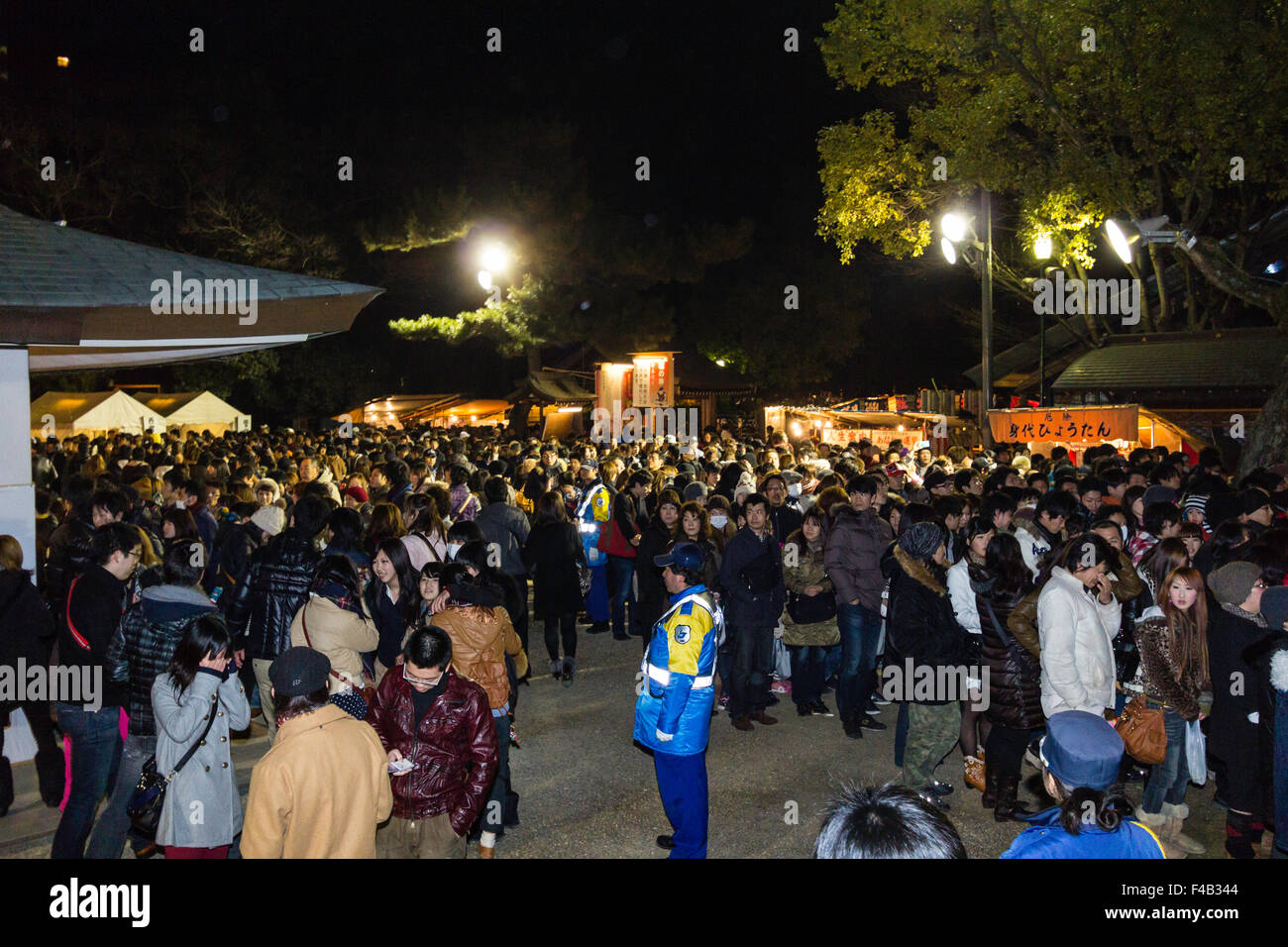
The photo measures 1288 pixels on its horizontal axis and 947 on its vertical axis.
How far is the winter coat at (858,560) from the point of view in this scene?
6.35 metres

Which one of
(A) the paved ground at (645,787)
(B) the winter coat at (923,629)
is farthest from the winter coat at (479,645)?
(B) the winter coat at (923,629)

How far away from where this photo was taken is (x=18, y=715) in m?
5.74

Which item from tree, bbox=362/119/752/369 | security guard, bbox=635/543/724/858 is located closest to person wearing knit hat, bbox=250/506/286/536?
security guard, bbox=635/543/724/858

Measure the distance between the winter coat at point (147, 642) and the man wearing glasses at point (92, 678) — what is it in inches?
6.2

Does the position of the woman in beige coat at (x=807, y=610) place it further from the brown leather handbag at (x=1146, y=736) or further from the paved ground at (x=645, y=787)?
the brown leather handbag at (x=1146, y=736)

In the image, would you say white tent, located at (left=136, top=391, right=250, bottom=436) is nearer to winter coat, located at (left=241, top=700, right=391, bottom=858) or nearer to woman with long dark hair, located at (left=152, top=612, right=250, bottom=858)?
woman with long dark hair, located at (left=152, top=612, right=250, bottom=858)

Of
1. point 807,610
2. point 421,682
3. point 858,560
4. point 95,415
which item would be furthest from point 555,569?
point 95,415

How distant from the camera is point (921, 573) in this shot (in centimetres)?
520

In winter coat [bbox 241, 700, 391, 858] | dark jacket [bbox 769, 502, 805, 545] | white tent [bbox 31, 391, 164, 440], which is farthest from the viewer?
white tent [bbox 31, 391, 164, 440]

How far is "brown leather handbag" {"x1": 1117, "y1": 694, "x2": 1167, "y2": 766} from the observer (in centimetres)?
468

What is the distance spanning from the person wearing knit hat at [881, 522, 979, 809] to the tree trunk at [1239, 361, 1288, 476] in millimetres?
7840

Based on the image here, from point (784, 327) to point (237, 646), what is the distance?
29.4m

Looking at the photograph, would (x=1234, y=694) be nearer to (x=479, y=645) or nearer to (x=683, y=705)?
(x=683, y=705)
